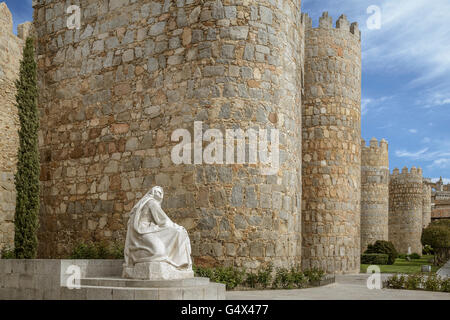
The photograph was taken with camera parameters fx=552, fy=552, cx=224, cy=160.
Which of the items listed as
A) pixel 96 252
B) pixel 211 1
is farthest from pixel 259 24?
pixel 96 252

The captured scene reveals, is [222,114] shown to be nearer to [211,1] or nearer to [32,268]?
[211,1]

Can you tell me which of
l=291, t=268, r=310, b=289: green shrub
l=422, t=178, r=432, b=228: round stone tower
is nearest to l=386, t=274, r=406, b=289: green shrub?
l=291, t=268, r=310, b=289: green shrub

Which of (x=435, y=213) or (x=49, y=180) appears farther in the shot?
(x=435, y=213)

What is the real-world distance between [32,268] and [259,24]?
6.60m

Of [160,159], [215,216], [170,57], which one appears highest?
[170,57]

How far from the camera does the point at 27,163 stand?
568 inches

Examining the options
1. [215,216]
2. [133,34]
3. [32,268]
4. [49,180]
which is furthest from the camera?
[49,180]

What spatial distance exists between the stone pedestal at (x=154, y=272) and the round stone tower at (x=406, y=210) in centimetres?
3160

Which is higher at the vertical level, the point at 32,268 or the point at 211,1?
the point at 211,1

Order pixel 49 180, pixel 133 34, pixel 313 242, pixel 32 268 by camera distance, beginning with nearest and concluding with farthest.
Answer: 1. pixel 32 268
2. pixel 133 34
3. pixel 49 180
4. pixel 313 242

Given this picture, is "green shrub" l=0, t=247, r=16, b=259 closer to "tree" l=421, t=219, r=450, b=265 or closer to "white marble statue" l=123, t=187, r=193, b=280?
"white marble statue" l=123, t=187, r=193, b=280

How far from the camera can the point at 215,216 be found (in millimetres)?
11070

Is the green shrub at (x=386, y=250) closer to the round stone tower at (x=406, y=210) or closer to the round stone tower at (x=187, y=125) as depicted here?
the round stone tower at (x=406, y=210)

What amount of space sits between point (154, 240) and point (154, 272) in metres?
0.48
